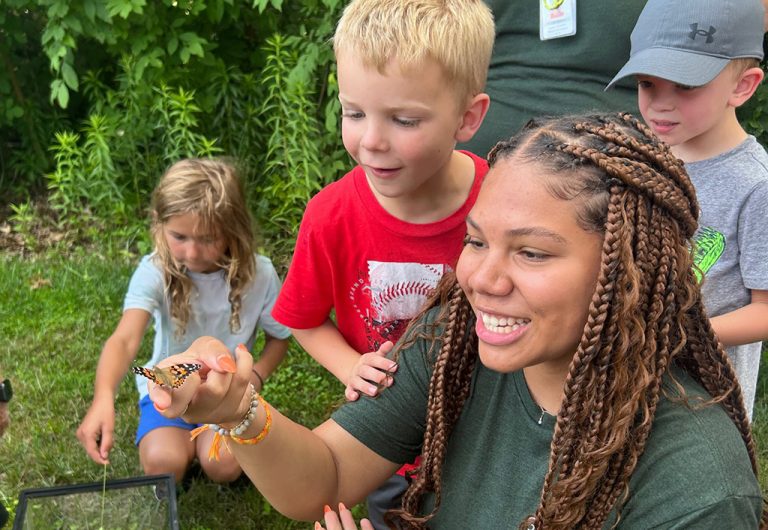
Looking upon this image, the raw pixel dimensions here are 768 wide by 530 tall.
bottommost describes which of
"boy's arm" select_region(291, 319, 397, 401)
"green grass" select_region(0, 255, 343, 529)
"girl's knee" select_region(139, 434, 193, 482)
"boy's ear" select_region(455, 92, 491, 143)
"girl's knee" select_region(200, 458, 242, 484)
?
"green grass" select_region(0, 255, 343, 529)

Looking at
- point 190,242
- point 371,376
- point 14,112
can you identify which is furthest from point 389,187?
point 14,112

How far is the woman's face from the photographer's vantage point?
143 centimetres

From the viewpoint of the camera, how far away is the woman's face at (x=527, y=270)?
1.43 metres

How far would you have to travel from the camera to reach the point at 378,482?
1.95 m

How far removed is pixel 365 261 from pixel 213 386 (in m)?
0.73

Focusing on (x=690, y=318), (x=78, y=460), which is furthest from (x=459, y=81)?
(x=78, y=460)

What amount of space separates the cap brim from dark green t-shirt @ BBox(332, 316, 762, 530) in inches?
35.8

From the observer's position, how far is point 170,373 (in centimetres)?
145

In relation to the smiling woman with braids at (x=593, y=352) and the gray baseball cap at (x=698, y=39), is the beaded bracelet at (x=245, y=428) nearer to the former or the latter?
the smiling woman with braids at (x=593, y=352)

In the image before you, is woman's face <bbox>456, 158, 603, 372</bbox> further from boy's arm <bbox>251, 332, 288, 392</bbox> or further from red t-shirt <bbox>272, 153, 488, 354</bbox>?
boy's arm <bbox>251, 332, 288, 392</bbox>

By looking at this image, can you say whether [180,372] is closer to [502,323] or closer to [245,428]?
[245,428]

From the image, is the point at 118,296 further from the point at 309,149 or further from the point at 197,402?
the point at 197,402

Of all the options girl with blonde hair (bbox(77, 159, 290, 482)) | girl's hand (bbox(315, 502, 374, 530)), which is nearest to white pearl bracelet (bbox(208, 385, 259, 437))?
girl's hand (bbox(315, 502, 374, 530))

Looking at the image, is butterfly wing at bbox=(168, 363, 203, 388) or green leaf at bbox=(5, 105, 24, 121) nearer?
butterfly wing at bbox=(168, 363, 203, 388)
